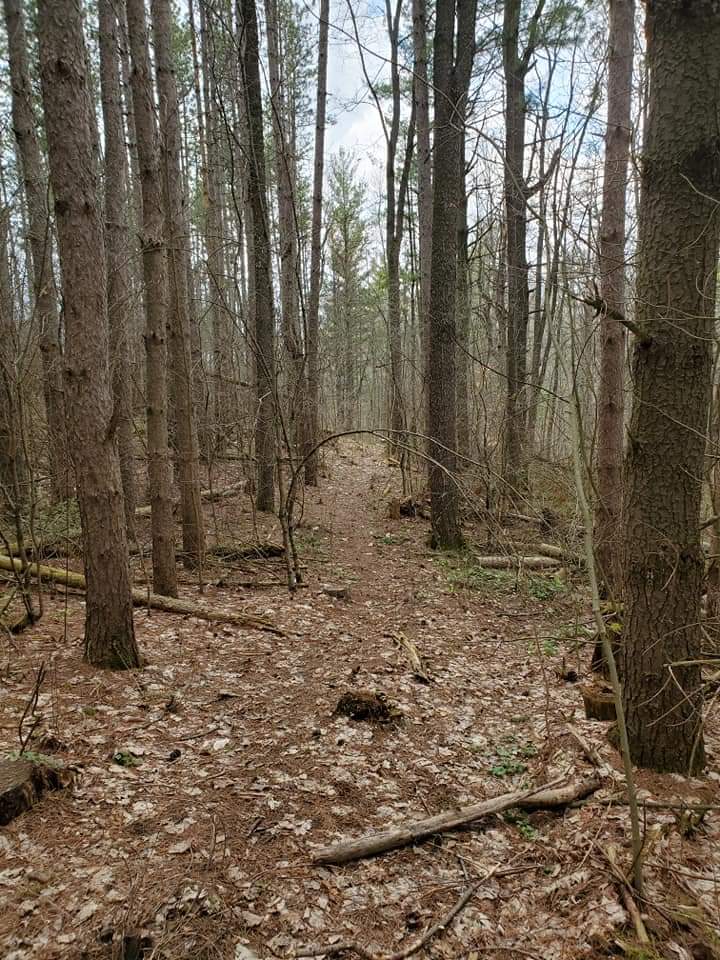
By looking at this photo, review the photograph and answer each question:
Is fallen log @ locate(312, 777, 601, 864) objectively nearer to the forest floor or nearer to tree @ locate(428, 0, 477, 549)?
the forest floor

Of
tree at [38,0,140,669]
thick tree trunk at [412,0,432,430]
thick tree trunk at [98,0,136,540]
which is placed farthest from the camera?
thick tree trunk at [412,0,432,430]

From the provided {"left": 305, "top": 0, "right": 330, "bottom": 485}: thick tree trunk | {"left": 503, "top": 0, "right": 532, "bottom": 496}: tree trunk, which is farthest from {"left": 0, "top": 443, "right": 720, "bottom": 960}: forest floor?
{"left": 305, "top": 0, "right": 330, "bottom": 485}: thick tree trunk

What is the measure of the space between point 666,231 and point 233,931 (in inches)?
148

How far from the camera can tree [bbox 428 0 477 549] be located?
7.58m

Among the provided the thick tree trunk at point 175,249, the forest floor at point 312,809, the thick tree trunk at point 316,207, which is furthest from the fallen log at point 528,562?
the thick tree trunk at point 316,207

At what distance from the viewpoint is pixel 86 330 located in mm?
3891

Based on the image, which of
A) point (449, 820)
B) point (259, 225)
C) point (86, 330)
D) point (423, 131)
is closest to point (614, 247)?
point (259, 225)

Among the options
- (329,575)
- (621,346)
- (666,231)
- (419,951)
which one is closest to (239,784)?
(419,951)

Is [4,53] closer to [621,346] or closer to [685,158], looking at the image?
[621,346]

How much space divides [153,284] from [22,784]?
4.58 metres

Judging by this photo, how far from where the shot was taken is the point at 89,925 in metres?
2.25

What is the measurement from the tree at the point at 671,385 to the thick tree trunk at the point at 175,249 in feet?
15.7

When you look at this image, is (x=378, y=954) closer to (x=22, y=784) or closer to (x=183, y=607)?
(x=22, y=784)

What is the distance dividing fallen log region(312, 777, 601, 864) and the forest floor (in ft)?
0.16
